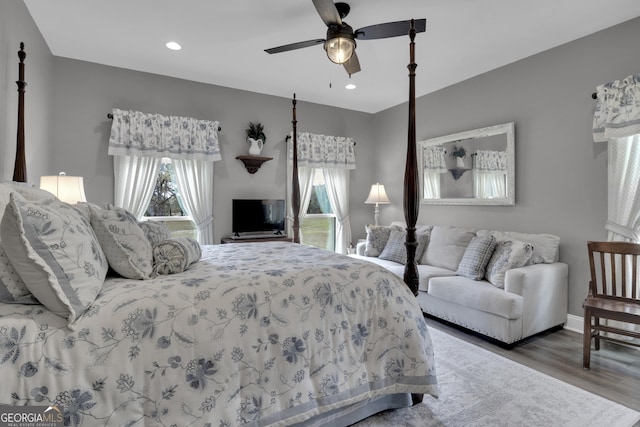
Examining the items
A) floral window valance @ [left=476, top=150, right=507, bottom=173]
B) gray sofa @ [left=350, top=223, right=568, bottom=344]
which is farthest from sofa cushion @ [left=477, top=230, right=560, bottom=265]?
floral window valance @ [left=476, top=150, right=507, bottom=173]

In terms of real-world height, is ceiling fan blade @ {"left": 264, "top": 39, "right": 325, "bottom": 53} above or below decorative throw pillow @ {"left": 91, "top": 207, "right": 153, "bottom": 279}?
above

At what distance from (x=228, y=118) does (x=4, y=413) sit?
13.2 ft

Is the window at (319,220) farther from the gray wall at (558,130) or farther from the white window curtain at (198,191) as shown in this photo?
the gray wall at (558,130)

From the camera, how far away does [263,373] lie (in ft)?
4.68

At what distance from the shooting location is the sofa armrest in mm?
2836

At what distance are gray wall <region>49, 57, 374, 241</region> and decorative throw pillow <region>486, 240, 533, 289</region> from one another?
9.10 feet

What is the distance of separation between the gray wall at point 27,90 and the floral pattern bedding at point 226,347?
205cm

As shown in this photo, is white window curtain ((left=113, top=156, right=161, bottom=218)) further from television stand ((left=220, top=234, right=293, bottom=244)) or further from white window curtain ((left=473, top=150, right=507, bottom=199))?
white window curtain ((left=473, top=150, right=507, bottom=199))

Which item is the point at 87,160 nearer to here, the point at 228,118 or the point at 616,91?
the point at 228,118

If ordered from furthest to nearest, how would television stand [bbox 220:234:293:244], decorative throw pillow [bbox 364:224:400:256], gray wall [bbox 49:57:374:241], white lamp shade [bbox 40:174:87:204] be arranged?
decorative throw pillow [bbox 364:224:400:256] → television stand [bbox 220:234:293:244] → gray wall [bbox 49:57:374:241] → white lamp shade [bbox 40:174:87:204]

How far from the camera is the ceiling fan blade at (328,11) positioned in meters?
2.08

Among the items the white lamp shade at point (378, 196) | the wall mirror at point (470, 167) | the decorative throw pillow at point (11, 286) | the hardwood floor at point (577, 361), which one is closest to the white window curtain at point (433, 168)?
the wall mirror at point (470, 167)

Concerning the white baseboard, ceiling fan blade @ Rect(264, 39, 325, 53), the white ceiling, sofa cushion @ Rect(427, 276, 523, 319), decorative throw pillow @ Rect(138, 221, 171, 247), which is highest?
the white ceiling

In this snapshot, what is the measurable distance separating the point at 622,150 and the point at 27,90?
5296mm
